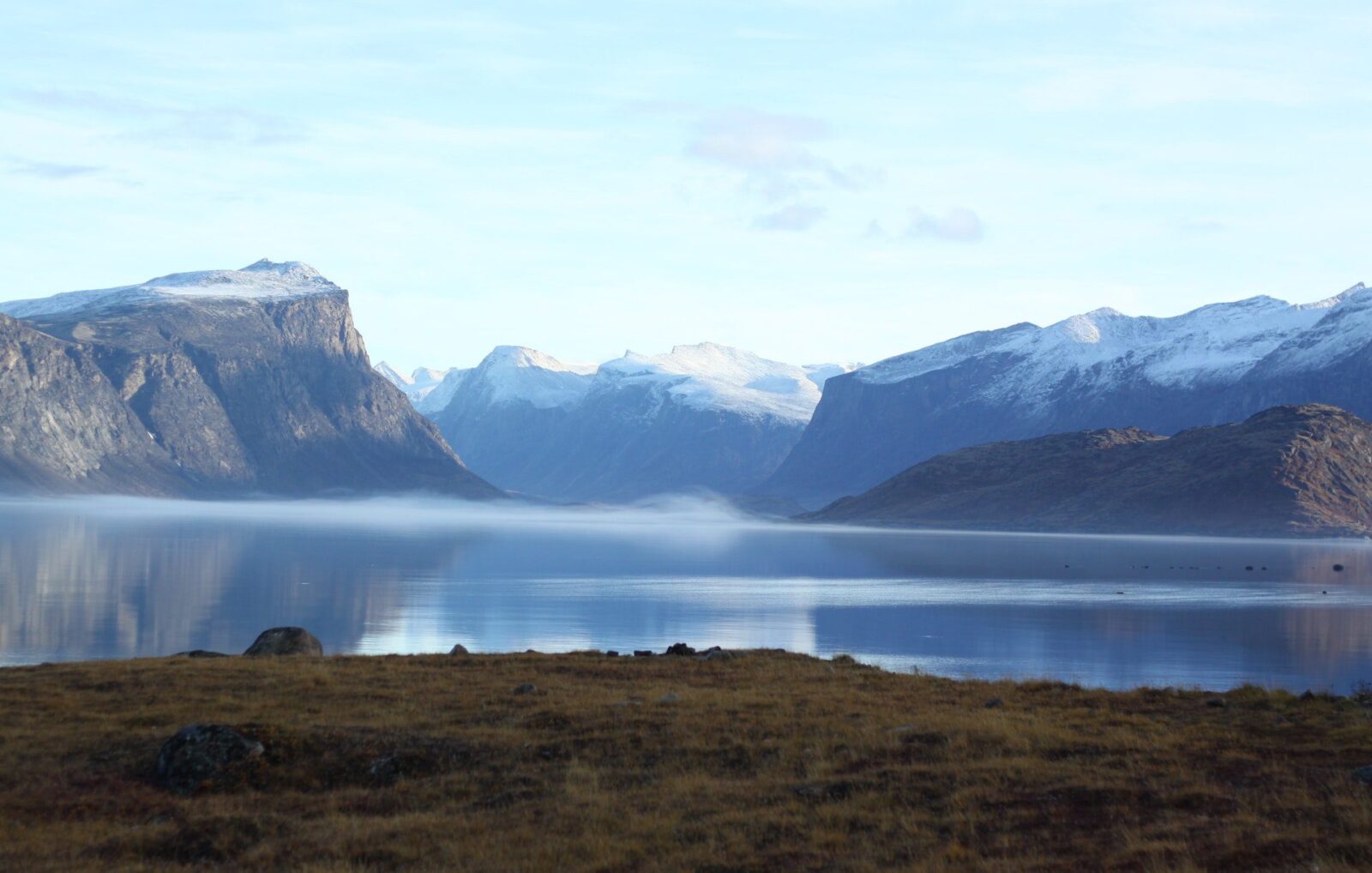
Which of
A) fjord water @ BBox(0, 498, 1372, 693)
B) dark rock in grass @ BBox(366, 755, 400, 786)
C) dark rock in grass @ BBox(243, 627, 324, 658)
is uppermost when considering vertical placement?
dark rock in grass @ BBox(366, 755, 400, 786)

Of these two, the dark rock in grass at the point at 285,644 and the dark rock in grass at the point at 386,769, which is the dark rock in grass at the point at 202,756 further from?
the dark rock in grass at the point at 285,644

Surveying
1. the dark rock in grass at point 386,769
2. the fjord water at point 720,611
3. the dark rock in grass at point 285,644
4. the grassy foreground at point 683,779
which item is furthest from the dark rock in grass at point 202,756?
the fjord water at point 720,611

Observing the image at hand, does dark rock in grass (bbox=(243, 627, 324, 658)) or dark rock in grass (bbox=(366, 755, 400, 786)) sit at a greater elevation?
dark rock in grass (bbox=(366, 755, 400, 786))

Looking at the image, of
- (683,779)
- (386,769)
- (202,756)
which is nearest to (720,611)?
(386,769)

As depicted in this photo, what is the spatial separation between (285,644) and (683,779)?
89.0ft

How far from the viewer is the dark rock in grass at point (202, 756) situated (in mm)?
25000

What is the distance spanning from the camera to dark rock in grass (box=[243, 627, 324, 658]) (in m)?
47.7

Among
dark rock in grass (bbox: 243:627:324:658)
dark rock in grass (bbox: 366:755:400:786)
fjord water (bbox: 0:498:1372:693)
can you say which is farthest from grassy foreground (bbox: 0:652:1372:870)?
fjord water (bbox: 0:498:1372:693)

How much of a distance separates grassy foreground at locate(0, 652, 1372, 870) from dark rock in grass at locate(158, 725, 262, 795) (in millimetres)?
397

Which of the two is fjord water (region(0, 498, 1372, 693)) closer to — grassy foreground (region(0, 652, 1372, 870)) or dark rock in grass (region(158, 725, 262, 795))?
grassy foreground (region(0, 652, 1372, 870))

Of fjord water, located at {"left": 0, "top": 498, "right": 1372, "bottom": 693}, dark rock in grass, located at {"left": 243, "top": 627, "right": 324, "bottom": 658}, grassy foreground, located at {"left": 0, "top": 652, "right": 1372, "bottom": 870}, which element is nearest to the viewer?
grassy foreground, located at {"left": 0, "top": 652, "right": 1372, "bottom": 870}

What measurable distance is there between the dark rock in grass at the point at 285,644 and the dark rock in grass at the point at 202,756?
2108 cm

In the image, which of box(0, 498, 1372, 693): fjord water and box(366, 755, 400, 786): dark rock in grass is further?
box(0, 498, 1372, 693): fjord water

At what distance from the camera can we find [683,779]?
2481 centimetres
